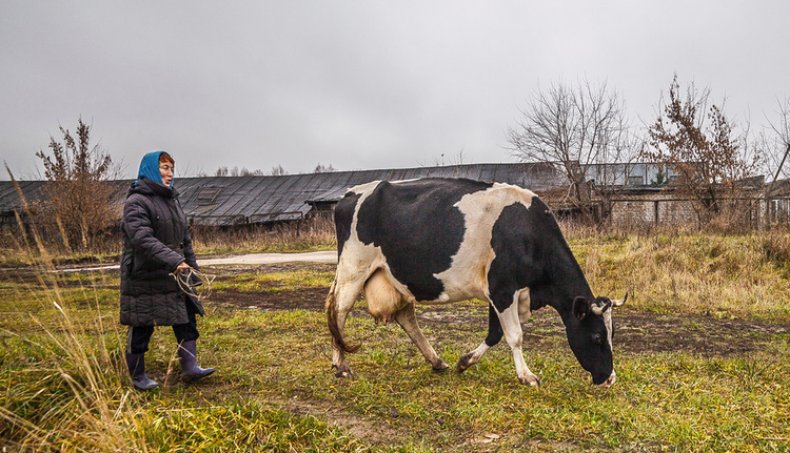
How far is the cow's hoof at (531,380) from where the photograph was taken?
4.33 metres

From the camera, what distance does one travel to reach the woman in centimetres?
418

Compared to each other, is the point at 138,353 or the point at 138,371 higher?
the point at 138,353

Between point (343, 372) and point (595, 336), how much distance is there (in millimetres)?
2253

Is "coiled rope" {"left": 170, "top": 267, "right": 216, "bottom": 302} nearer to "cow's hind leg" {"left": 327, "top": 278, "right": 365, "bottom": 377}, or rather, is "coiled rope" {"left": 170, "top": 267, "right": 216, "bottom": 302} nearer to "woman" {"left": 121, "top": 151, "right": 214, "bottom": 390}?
"woman" {"left": 121, "top": 151, "right": 214, "bottom": 390}

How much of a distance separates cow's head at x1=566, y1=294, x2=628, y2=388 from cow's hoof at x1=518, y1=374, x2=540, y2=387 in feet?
1.42

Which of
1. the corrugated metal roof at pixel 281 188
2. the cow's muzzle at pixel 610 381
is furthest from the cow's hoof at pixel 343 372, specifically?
the corrugated metal roof at pixel 281 188

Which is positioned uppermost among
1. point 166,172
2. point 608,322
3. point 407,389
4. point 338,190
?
point 338,190

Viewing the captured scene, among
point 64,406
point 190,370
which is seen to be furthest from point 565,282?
point 64,406

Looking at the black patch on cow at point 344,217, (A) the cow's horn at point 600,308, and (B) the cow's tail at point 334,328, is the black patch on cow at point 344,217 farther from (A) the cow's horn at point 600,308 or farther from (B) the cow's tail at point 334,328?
(A) the cow's horn at point 600,308

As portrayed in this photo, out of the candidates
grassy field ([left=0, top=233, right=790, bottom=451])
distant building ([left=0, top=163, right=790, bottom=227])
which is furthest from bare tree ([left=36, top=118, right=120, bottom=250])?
grassy field ([left=0, top=233, right=790, bottom=451])

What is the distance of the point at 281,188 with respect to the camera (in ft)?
123

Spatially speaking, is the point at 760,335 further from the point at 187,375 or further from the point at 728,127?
the point at 728,127

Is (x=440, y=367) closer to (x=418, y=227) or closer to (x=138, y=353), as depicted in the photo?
(x=418, y=227)

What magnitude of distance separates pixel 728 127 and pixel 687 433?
16405mm
